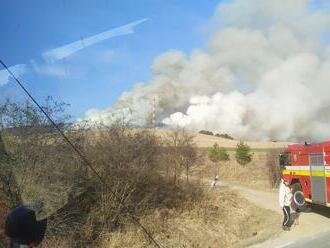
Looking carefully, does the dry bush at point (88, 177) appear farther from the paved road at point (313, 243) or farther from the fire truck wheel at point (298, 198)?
the paved road at point (313, 243)

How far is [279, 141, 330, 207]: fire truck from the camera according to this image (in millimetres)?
19531

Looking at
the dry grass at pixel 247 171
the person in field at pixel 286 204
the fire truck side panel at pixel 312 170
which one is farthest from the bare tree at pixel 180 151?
the dry grass at pixel 247 171

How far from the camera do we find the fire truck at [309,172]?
64.1ft

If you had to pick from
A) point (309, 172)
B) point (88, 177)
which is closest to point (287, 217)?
point (309, 172)

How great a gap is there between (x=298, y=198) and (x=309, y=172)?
152 cm

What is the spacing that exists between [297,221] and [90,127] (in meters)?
8.33

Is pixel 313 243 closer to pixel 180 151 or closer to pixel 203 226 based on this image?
pixel 203 226

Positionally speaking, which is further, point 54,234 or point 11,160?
point 54,234

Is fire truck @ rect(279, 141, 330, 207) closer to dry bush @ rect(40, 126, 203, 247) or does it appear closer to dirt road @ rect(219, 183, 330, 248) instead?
dirt road @ rect(219, 183, 330, 248)

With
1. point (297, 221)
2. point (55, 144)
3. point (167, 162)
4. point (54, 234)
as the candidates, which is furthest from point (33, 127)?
point (297, 221)

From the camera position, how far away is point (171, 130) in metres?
26.6

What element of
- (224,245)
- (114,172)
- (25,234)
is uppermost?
(114,172)

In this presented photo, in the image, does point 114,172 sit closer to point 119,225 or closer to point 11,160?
point 119,225

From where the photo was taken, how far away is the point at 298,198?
22.0m
